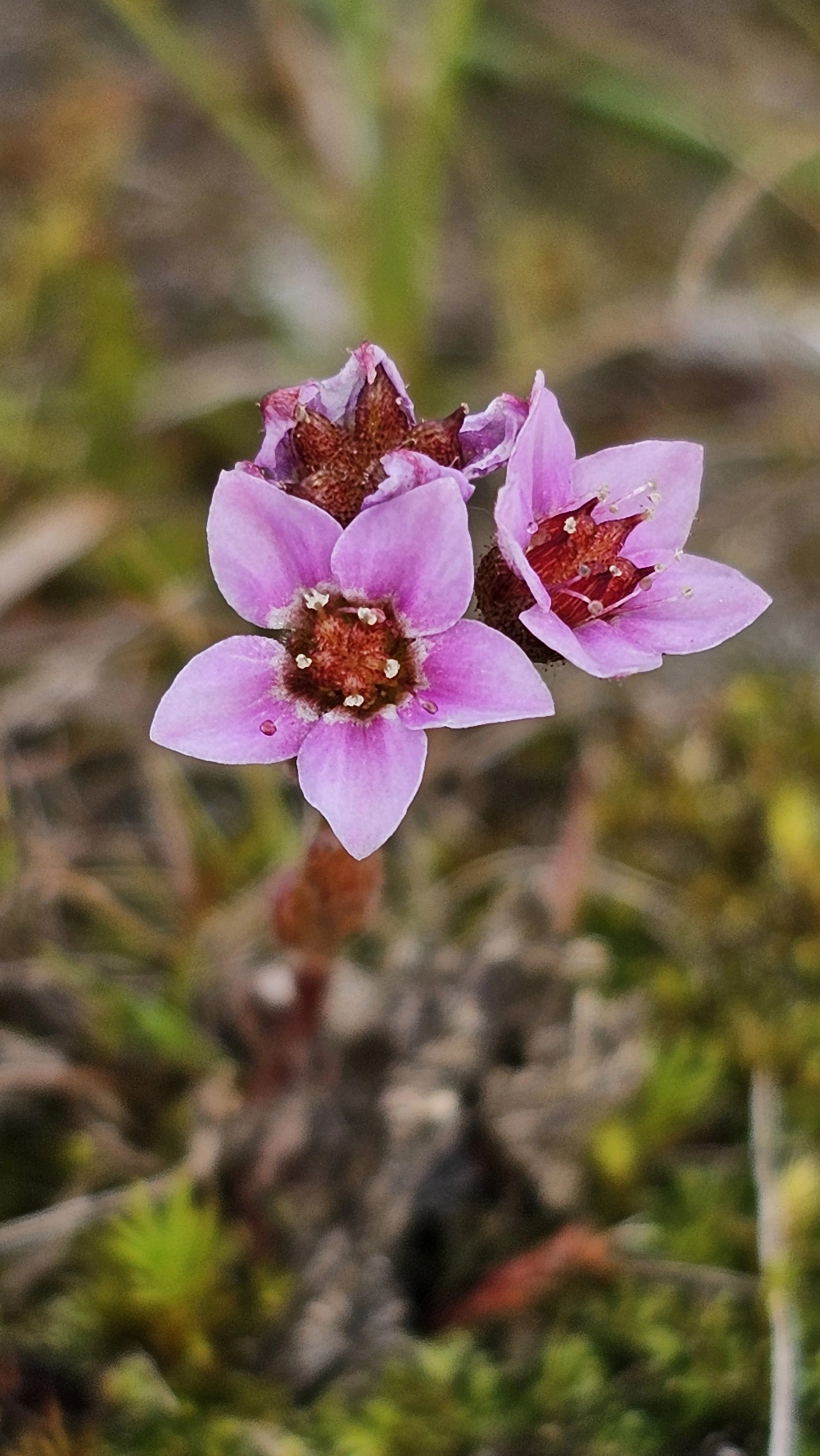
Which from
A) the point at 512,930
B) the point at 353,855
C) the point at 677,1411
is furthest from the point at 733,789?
the point at 353,855

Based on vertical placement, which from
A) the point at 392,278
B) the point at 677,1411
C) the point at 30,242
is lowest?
the point at 677,1411

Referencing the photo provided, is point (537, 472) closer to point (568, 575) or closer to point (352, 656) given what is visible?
point (568, 575)

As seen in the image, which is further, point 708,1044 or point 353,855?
point 708,1044

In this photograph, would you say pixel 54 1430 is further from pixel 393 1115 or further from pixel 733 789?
pixel 733 789

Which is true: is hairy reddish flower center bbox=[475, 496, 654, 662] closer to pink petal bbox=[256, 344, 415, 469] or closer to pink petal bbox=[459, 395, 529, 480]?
pink petal bbox=[459, 395, 529, 480]

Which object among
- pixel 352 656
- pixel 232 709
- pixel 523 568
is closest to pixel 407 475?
pixel 523 568

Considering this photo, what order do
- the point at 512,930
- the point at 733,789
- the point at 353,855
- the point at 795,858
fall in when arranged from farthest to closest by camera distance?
the point at 733,789 < the point at 795,858 < the point at 512,930 < the point at 353,855
